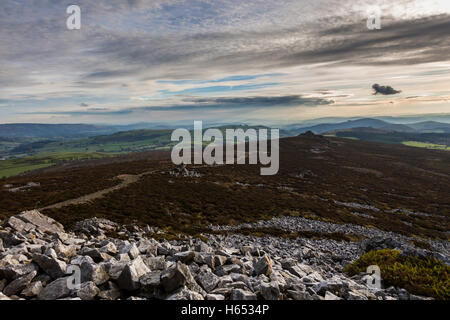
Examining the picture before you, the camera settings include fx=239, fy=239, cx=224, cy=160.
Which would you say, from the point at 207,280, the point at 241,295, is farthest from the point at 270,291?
the point at 207,280

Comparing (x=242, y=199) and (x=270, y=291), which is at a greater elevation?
(x=270, y=291)

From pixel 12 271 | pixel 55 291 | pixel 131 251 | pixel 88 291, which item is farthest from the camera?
pixel 131 251

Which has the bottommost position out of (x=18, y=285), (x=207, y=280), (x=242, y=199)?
(x=242, y=199)

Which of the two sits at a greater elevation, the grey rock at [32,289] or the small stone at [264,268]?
the grey rock at [32,289]

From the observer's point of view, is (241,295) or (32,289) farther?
(241,295)

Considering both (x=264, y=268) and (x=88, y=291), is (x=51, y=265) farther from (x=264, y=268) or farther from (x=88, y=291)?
(x=264, y=268)

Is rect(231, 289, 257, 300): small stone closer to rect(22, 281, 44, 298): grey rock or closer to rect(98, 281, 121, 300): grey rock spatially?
rect(98, 281, 121, 300): grey rock

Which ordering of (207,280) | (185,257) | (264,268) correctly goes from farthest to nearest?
1. (185,257)
2. (264,268)
3. (207,280)

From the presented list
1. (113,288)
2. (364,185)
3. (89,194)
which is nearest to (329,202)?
(364,185)

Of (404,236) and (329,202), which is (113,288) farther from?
(329,202)

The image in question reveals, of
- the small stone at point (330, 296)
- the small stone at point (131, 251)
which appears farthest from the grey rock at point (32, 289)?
the small stone at point (330, 296)

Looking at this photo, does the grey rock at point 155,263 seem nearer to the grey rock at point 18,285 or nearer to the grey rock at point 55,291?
the grey rock at point 55,291
